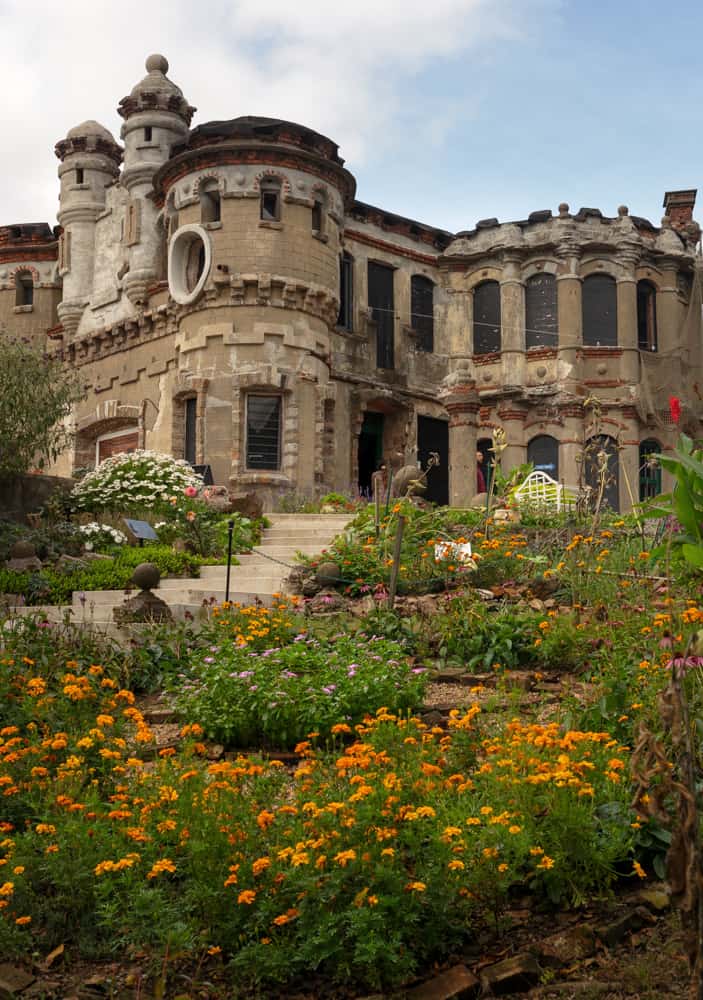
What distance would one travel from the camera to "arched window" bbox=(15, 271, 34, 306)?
30609 millimetres

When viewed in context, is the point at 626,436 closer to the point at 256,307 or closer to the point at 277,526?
the point at 256,307

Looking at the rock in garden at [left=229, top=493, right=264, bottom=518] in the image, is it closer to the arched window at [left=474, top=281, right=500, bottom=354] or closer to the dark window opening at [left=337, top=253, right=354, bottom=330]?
the dark window opening at [left=337, top=253, right=354, bottom=330]

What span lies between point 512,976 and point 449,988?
26 cm

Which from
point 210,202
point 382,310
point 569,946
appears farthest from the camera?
point 382,310

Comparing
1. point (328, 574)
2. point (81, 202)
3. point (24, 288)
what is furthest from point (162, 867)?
point (24, 288)

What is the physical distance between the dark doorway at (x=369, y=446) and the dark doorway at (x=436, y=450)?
1.01m

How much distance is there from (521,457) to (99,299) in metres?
11.6

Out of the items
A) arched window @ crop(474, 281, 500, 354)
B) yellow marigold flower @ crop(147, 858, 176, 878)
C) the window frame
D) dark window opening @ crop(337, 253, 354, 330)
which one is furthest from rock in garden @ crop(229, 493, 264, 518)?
yellow marigold flower @ crop(147, 858, 176, 878)

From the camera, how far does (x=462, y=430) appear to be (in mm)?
26422

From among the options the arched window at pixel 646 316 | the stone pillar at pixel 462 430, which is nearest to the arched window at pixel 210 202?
the stone pillar at pixel 462 430

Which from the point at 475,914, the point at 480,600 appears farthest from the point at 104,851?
the point at 480,600

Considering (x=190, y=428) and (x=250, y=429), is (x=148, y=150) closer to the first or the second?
(x=190, y=428)

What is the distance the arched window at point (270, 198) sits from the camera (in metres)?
22.9

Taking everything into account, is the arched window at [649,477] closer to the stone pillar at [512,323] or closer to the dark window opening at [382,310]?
the stone pillar at [512,323]
